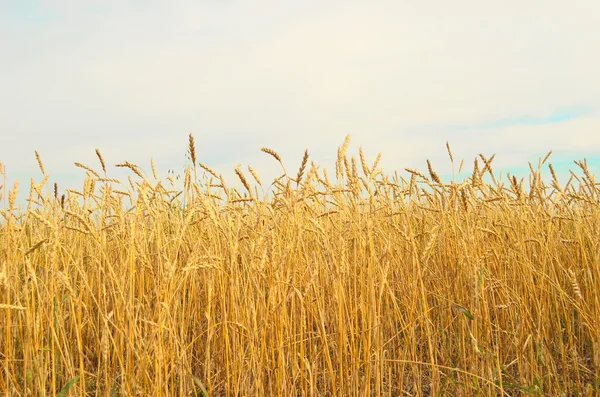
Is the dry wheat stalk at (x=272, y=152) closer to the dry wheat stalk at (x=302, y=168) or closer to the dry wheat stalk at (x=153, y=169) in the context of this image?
the dry wheat stalk at (x=302, y=168)

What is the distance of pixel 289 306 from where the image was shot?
100 inches

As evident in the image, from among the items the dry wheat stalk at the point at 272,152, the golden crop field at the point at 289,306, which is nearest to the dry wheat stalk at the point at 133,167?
the golden crop field at the point at 289,306

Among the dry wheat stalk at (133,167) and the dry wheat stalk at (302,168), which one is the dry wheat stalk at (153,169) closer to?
the dry wheat stalk at (133,167)

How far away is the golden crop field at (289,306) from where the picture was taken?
188cm

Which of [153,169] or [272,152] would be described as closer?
[272,152]

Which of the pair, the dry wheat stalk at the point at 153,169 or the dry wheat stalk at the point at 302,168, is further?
the dry wheat stalk at the point at 153,169

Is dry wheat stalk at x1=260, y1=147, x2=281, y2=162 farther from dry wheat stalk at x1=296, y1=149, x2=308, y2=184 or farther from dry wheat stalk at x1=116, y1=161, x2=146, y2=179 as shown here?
dry wheat stalk at x1=116, y1=161, x2=146, y2=179

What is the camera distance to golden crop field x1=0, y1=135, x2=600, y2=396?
1876 mm

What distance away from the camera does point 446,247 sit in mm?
2746

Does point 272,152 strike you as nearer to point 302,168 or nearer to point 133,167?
point 302,168

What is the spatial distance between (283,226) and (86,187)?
0.90 metres

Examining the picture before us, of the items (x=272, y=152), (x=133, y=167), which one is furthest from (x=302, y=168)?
(x=133, y=167)

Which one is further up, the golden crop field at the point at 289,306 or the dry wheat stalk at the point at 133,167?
the dry wheat stalk at the point at 133,167

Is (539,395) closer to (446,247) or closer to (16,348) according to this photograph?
(446,247)
